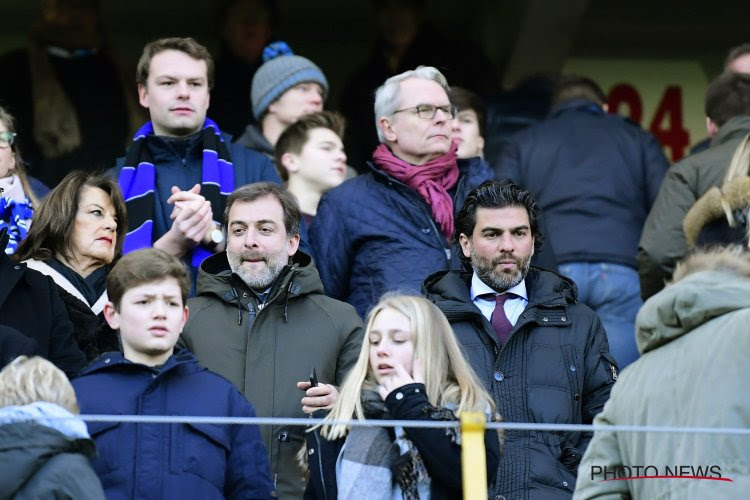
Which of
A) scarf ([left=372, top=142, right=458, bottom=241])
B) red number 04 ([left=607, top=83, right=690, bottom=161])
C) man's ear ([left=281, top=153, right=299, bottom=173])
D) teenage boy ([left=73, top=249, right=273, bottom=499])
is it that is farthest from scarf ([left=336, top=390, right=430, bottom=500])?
red number 04 ([left=607, top=83, right=690, bottom=161])

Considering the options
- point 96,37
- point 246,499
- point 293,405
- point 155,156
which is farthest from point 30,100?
point 246,499

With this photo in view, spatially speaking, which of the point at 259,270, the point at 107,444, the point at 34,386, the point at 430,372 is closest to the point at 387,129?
the point at 259,270

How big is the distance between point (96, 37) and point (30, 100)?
535 mm

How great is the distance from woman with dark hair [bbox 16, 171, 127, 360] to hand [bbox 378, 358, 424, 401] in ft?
4.89

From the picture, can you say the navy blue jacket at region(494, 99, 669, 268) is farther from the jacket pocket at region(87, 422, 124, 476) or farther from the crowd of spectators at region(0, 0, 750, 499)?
the jacket pocket at region(87, 422, 124, 476)

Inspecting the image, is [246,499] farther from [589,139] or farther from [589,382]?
[589,139]

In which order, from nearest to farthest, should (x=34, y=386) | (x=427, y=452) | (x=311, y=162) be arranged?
(x=34, y=386) < (x=427, y=452) < (x=311, y=162)

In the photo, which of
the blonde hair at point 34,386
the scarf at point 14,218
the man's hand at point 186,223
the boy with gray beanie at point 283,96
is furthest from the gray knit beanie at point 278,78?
the blonde hair at point 34,386

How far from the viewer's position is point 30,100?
1089 centimetres

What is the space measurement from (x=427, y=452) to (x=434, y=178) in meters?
2.39

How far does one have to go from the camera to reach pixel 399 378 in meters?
6.39

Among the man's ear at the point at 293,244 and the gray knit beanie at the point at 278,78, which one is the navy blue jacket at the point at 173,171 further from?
the gray knit beanie at the point at 278,78

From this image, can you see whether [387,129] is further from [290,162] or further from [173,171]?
[173,171]

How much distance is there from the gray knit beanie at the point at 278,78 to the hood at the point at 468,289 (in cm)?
243
